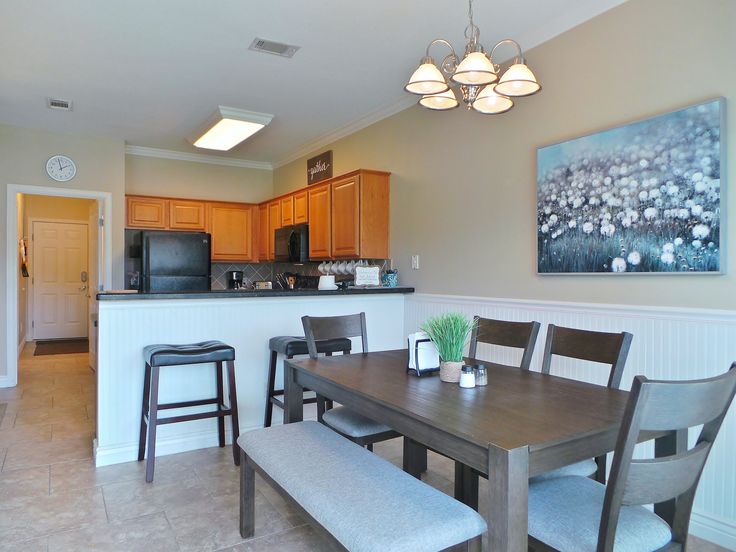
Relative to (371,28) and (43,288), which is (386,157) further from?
(43,288)

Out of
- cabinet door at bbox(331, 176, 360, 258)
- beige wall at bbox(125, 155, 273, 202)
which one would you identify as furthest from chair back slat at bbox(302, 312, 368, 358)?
beige wall at bbox(125, 155, 273, 202)

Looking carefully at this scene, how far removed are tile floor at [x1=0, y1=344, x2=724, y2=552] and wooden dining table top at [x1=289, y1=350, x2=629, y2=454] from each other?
64 cm

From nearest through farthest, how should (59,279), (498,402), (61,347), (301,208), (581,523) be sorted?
(581,523) < (498,402) < (301,208) < (61,347) < (59,279)

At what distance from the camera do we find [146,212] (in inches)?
231

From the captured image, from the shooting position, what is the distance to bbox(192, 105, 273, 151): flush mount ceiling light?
443 cm

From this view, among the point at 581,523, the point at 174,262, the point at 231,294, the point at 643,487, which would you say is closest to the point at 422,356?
the point at 581,523

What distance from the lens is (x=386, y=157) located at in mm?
4508

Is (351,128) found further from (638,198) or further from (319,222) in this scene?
(638,198)

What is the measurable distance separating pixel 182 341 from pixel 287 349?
0.68 m

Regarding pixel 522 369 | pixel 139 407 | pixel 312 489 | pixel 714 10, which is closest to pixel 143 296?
pixel 139 407

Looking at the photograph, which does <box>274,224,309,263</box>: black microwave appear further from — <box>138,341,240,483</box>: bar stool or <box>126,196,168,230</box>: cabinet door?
<box>138,341,240,483</box>: bar stool

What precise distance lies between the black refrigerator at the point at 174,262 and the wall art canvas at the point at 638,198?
125 inches

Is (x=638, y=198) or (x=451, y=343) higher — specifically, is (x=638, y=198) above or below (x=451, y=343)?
above

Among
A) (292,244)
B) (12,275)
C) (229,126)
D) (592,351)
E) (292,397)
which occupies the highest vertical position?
(229,126)
